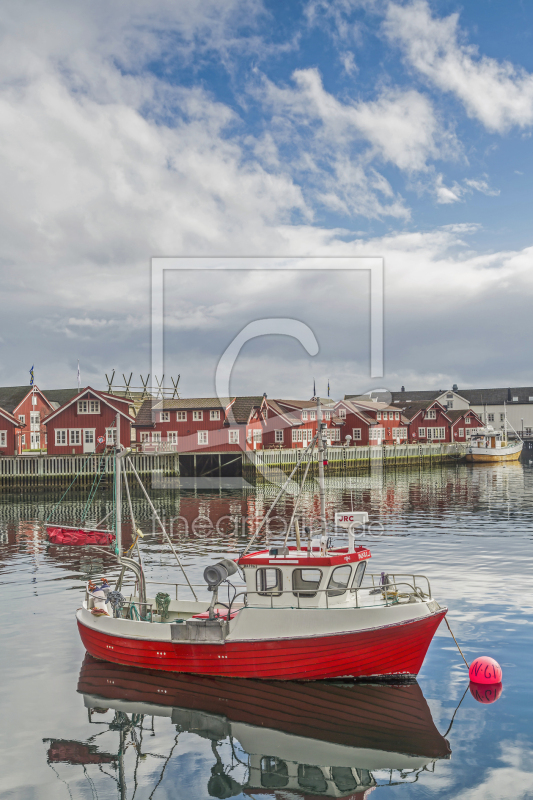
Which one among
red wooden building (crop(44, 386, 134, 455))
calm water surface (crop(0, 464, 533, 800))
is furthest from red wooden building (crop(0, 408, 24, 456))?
calm water surface (crop(0, 464, 533, 800))

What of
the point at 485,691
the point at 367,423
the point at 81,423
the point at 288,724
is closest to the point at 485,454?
the point at 367,423

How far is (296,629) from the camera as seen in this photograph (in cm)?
1574

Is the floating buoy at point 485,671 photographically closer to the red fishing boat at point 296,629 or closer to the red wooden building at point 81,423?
the red fishing boat at point 296,629

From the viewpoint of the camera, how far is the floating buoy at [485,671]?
1573 centimetres

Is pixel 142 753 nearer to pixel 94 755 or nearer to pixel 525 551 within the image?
pixel 94 755

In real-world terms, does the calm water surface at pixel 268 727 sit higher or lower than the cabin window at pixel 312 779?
higher

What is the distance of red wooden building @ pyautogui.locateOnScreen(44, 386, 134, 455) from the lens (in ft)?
226

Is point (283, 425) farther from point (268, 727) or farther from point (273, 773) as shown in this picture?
point (273, 773)

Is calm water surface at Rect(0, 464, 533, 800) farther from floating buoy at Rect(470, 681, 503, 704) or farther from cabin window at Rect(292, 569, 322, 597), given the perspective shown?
cabin window at Rect(292, 569, 322, 597)

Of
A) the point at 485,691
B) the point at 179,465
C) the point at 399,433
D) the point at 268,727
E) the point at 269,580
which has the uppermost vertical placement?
the point at 399,433

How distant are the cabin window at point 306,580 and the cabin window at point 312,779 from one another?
4.42 m

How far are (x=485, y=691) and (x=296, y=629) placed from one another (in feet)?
15.5

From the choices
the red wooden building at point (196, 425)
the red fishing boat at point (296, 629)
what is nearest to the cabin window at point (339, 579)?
the red fishing boat at point (296, 629)

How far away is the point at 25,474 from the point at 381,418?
57.4m
